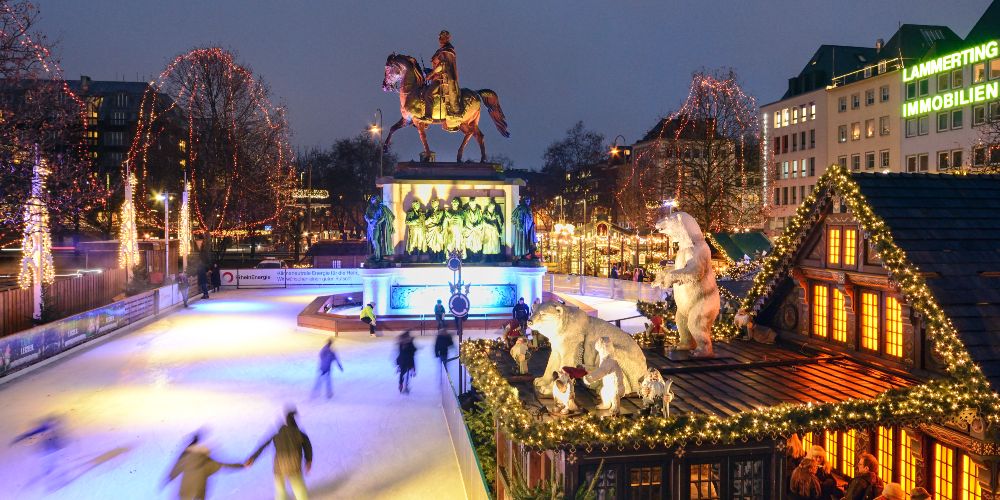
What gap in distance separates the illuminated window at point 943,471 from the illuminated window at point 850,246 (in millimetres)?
2658

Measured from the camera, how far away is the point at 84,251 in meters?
44.6

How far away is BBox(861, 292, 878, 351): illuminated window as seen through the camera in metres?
10.1

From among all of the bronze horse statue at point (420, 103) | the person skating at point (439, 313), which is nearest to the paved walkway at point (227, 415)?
the person skating at point (439, 313)

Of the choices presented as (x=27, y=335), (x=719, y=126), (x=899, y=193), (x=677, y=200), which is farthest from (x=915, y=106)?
(x=27, y=335)

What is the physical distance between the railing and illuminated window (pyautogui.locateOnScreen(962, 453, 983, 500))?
2365 cm

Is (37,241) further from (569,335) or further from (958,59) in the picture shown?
(958,59)

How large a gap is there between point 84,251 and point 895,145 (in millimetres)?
54525

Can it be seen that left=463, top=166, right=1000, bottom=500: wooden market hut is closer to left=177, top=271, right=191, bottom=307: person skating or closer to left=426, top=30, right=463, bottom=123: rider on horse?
left=426, top=30, right=463, bottom=123: rider on horse

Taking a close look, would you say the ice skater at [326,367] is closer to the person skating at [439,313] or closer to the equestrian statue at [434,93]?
the person skating at [439,313]

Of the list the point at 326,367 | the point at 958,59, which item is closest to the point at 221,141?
the point at 326,367

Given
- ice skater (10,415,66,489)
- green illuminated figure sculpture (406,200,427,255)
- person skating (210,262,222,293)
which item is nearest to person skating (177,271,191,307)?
person skating (210,262,222,293)

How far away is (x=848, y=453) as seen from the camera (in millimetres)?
10305

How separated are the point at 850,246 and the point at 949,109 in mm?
38664

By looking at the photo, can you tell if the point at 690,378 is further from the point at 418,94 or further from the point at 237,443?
the point at 418,94
